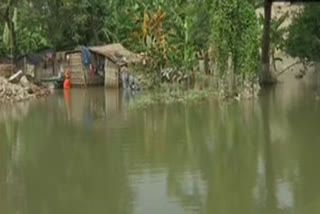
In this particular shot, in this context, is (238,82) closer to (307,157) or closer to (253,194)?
(307,157)

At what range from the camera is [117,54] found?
2845 centimetres

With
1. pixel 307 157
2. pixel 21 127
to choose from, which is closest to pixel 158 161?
pixel 307 157

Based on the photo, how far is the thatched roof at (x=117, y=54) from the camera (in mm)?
28016

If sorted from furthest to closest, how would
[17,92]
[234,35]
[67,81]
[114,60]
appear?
[67,81] < [114,60] < [17,92] < [234,35]

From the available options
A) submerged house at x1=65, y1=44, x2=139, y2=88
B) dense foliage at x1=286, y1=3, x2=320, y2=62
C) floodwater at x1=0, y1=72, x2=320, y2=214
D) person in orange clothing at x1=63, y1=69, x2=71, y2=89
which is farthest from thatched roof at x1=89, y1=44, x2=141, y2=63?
floodwater at x1=0, y1=72, x2=320, y2=214

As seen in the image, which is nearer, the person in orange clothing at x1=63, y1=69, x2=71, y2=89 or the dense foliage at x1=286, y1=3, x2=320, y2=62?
the dense foliage at x1=286, y1=3, x2=320, y2=62

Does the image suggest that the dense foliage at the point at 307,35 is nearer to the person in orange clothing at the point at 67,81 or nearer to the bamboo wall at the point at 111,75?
the bamboo wall at the point at 111,75

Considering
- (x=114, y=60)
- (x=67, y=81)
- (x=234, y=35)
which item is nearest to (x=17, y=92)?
(x=67, y=81)

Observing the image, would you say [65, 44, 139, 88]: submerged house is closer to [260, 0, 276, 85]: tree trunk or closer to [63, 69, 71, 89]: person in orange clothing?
[63, 69, 71, 89]: person in orange clothing

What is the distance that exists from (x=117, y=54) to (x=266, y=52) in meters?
6.51

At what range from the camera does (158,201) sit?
27.7 feet

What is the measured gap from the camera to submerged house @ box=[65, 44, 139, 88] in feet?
92.2

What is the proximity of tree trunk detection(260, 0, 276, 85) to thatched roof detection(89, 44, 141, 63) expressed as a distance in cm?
534

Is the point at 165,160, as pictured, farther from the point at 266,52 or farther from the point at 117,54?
the point at 117,54
